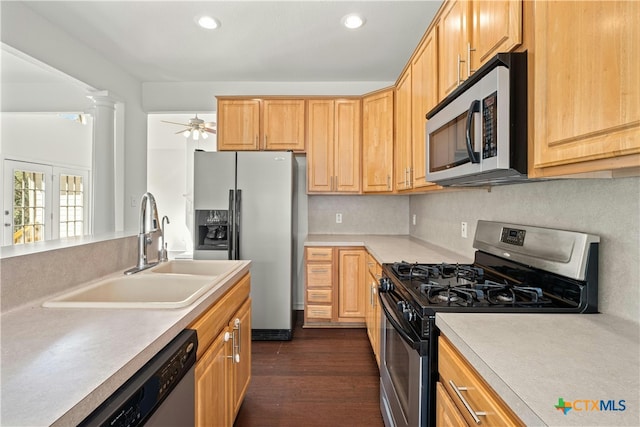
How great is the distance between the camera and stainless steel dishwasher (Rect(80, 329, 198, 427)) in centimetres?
70

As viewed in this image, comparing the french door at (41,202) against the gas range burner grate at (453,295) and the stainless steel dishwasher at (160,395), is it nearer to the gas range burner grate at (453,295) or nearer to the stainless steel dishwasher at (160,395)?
the stainless steel dishwasher at (160,395)

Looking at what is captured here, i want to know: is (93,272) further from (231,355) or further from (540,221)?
(540,221)

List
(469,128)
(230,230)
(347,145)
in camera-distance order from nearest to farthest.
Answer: (469,128) → (230,230) → (347,145)

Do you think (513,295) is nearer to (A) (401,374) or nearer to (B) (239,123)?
(A) (401,374)

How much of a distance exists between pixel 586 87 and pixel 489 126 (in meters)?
0.38

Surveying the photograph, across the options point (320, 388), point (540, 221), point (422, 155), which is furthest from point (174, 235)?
point (540, 221)

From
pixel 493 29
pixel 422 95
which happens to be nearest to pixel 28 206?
pixel 422 95

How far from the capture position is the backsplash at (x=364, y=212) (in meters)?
3.89

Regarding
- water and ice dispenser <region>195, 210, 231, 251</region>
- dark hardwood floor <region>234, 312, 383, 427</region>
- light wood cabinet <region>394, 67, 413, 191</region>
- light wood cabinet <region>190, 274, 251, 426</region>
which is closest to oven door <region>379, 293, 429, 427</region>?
dark hardwood floor <region>234, 312, 383, 427</region>

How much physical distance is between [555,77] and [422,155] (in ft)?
4.46

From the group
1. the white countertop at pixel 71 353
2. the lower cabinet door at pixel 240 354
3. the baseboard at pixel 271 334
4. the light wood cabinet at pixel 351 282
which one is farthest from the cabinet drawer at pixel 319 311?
the white countertop at pixel 71 353

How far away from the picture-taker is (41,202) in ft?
16.5

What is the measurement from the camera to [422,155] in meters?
2.28

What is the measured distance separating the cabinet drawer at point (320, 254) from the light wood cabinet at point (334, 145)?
67cm
